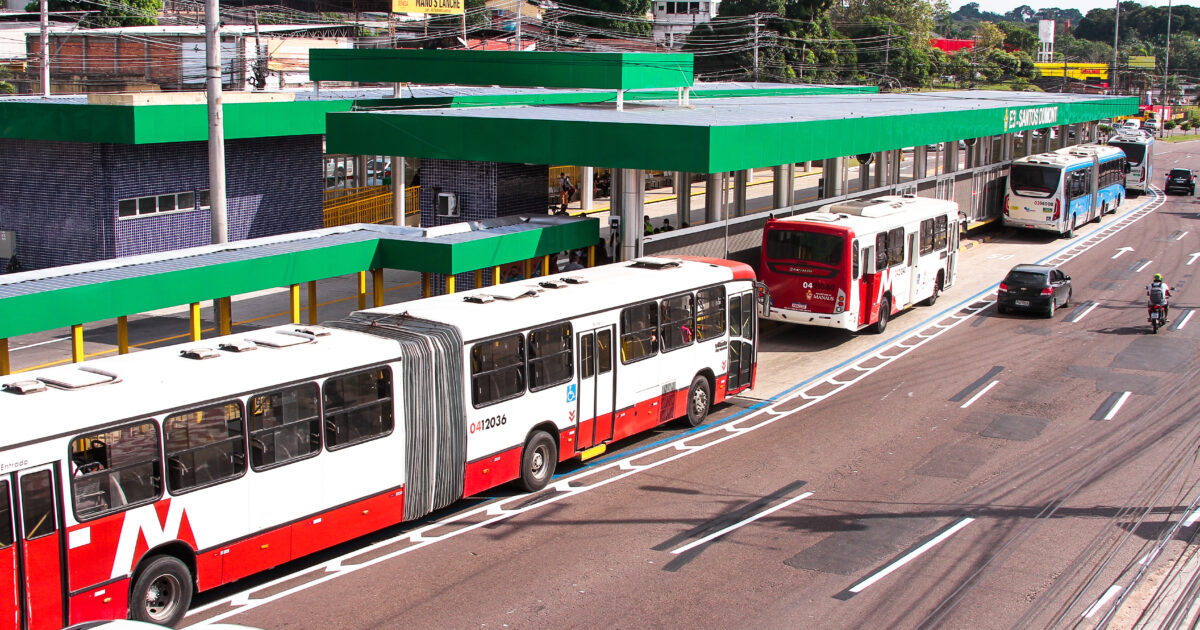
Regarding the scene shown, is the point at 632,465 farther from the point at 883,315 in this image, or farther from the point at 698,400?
the point at 883,315

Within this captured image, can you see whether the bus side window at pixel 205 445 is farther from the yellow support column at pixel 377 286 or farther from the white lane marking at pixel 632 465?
the yellow support column at pixel 377 286

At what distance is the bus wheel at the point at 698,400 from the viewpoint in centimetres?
2127

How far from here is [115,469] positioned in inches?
474

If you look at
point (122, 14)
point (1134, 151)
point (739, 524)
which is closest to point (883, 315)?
point (739, 524)

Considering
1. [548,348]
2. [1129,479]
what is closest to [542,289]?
[548,348]

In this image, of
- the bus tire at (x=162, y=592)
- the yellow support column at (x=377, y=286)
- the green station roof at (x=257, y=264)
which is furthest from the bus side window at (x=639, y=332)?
the bus tire at (x=162, y=592)

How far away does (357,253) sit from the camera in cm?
2266

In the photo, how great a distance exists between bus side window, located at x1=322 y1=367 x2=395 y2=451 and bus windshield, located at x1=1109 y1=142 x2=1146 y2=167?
6243 cm

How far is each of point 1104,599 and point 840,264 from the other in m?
14.3

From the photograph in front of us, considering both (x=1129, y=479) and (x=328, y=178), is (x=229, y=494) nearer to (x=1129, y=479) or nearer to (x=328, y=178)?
(x=1129, y=479)

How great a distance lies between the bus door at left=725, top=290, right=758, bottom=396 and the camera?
22.3 metres

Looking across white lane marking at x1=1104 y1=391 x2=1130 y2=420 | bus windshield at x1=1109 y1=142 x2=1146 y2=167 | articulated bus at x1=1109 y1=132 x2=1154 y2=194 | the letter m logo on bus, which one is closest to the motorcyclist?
white lane marking at x1=1104 y1=391 x2=1130 y2=420

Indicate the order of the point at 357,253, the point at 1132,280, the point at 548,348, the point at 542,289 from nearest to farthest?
the point at 548,348 < the point at 542,289 < the point at 357,253 < the point at 1132,280

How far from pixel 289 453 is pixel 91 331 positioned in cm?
1727
